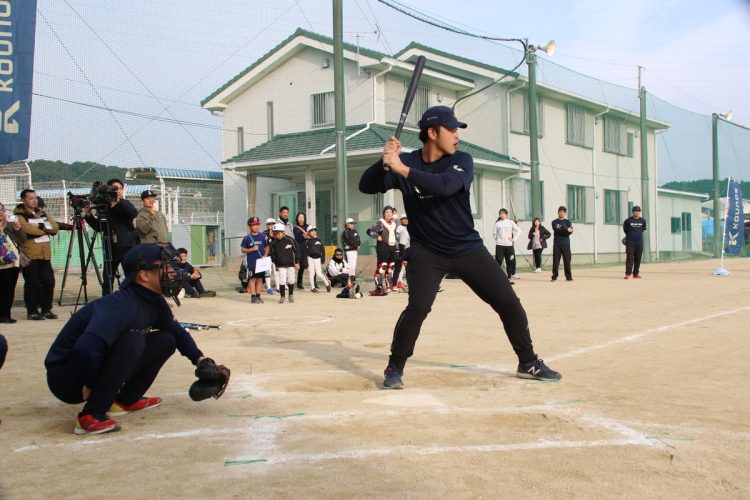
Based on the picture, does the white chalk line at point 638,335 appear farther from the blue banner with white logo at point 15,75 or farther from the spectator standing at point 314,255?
the spectator standing at point 314,255

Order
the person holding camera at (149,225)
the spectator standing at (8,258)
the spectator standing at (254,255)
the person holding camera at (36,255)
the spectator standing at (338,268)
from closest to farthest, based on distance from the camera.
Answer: the spectator standing at (8,258) → the person holding camera at (36,255) → the person holding camera at (149,225) → the spectator standing at (254,255) → the spectator standing at (338,268)

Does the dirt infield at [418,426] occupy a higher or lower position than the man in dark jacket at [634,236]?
lower

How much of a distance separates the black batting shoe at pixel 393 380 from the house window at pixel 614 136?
3330 cm

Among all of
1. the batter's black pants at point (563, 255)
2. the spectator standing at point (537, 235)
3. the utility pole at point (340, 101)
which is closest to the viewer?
the utility pole at point (340, 101)

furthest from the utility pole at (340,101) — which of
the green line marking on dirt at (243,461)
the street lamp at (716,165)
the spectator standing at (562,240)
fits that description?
the street lamp at (716,165)

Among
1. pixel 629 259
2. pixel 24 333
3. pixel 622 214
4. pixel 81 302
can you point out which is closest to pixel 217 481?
pixel 24 333

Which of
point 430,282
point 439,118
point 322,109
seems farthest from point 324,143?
point 430,282

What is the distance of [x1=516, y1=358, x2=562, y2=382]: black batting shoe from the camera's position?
5746 millimetres

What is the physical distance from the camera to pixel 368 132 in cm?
2461

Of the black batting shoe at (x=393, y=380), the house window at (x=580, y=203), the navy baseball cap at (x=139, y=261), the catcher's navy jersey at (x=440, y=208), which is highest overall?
the house window at (x=580, y=203)

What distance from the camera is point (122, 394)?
4.78 metres

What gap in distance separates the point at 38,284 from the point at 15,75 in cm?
313

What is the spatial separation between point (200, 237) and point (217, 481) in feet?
89.1

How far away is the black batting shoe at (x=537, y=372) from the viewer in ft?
18.9
